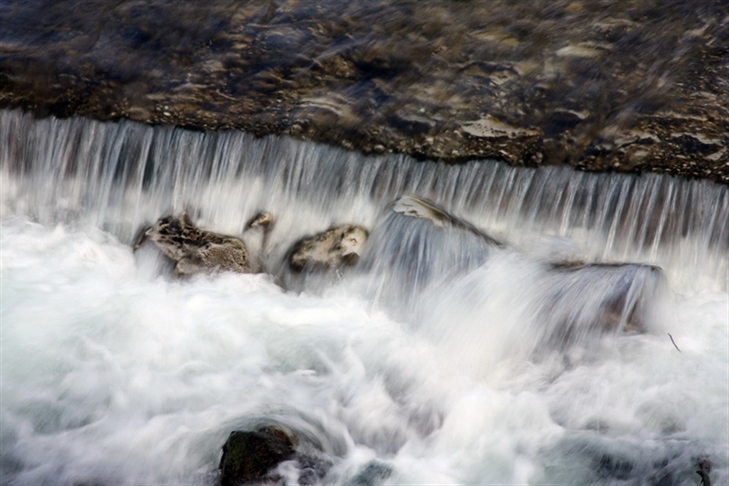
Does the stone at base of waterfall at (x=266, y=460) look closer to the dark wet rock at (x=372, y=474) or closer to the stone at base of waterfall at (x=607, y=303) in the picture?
the dark wet rock at (x=372, y=474)

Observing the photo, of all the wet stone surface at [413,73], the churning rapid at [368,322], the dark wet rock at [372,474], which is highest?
the wet stone surface at [413,73]

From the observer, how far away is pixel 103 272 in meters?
7.19

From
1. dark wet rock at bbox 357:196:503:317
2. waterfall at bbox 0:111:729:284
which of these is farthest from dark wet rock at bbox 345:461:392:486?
waterfall at bbox 0:111:729:284

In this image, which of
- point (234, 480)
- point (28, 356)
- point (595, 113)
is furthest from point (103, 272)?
point (595, 113)

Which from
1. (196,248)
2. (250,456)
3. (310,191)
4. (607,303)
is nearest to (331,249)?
(310,191)

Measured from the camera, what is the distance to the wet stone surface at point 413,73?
22.9ft

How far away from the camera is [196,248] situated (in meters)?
6.97

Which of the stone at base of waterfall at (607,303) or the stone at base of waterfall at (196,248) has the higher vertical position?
the stone at base of waterfall at (607,303)

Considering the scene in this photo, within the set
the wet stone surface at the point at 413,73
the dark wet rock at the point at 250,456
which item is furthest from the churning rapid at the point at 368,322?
the wet stone surface at the point at 413,73

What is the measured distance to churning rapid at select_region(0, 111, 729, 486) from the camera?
201 inches

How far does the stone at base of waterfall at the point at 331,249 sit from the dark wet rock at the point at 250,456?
7.35 feet

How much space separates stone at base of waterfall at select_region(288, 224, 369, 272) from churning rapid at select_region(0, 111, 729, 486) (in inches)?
3.6

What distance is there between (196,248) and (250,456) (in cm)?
272

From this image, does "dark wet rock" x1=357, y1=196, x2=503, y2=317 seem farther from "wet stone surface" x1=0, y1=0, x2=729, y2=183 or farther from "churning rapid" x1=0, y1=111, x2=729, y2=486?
"wet stone surface" x1=0, y1=0, x2=729, y2=183
